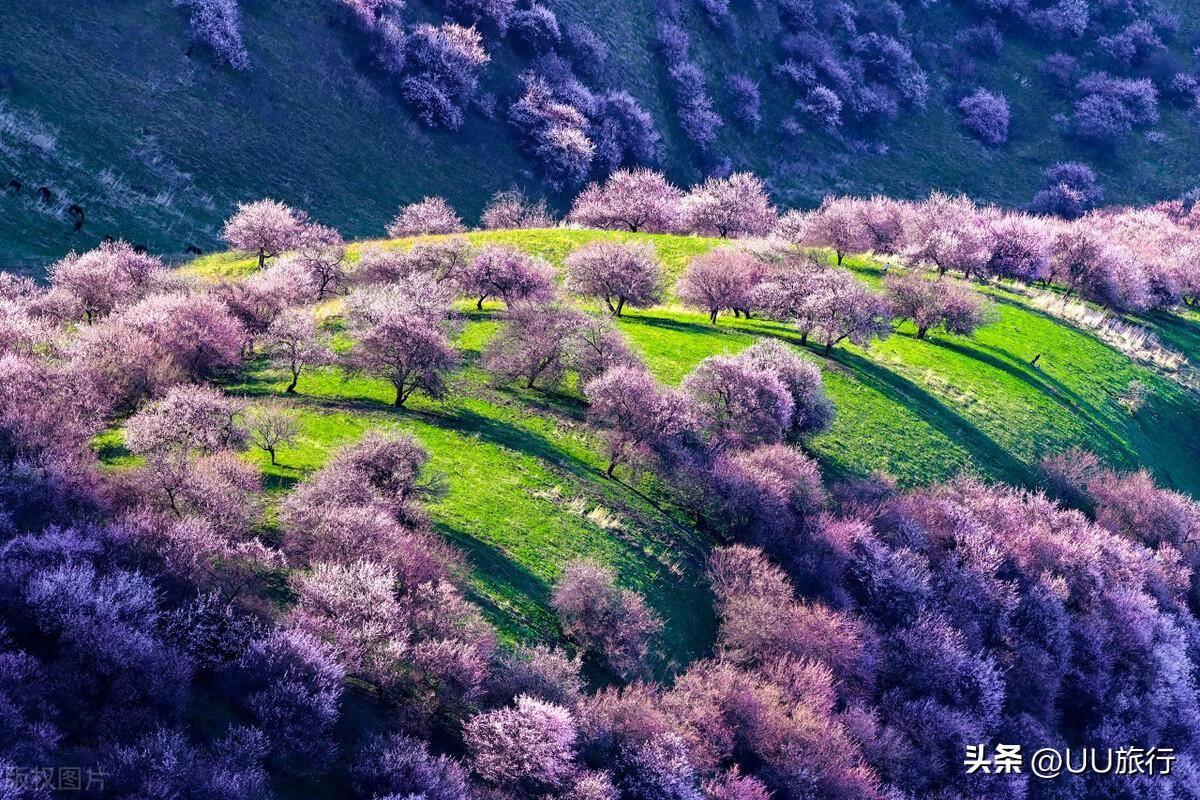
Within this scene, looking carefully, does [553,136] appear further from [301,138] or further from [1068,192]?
[1068,192]

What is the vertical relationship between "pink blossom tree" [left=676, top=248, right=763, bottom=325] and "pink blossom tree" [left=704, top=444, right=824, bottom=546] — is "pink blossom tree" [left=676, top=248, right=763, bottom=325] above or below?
above

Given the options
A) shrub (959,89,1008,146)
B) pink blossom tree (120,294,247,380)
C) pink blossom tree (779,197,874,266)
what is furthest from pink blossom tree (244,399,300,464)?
shrub (959,89,1008,146)

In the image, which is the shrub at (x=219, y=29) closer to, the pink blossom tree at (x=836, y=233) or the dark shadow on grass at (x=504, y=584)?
the pink blossom tree at (x=836, y=233)

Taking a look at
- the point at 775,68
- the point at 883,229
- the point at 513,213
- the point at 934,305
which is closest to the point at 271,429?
the point at 934,305

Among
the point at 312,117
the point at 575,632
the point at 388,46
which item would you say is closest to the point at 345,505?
the point at 575,632

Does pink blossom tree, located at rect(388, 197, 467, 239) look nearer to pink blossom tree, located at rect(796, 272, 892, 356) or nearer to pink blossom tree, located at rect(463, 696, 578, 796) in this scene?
pink blossom tree, located at rect(796, 272, 892, 356)

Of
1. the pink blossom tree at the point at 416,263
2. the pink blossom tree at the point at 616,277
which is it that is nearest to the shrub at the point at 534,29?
the pink blossom tree at the point at 616,277
